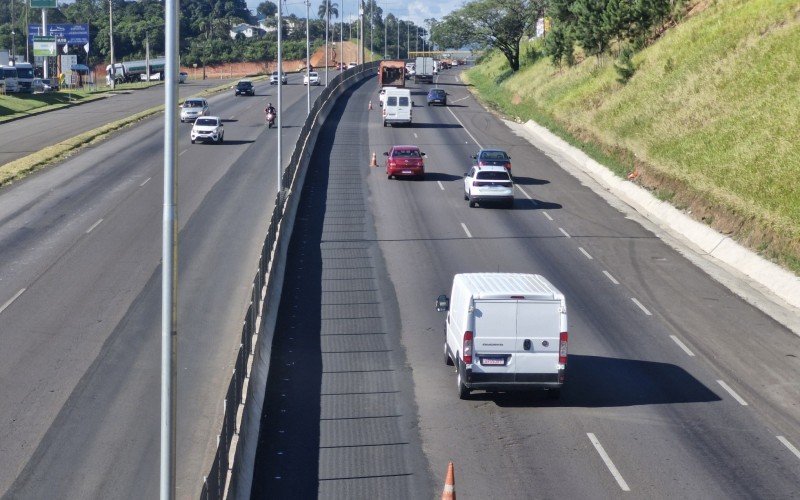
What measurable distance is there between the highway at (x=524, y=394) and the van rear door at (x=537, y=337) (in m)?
0.90

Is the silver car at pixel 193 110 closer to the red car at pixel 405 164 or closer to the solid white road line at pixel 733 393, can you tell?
the red car at pixel 405 164

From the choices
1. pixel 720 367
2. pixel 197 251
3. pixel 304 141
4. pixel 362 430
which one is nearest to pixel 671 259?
pixel 720 367

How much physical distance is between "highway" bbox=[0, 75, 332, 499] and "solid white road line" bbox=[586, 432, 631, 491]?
6.28 m

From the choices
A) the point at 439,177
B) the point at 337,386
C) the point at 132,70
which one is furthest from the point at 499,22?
the point at 337,386

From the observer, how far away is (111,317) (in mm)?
24594

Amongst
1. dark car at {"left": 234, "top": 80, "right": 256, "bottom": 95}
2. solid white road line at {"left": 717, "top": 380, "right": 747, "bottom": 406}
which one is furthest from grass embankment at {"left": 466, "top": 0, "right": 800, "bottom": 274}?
dark car at {"left": 234, "top": 80, "right": 256, "bottom": 95}

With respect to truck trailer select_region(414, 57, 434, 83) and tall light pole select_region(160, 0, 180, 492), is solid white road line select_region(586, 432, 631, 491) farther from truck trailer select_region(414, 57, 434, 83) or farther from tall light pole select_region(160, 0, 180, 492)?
truck trailer select_region(414, 57, 434, 83)

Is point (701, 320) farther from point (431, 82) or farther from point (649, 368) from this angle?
point (431, 82)

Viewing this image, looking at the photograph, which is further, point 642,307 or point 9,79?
point 9,79

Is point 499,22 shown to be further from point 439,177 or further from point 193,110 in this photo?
point 439,177

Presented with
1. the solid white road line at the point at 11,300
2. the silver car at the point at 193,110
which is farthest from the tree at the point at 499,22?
the solid white road line at the point at 11,300

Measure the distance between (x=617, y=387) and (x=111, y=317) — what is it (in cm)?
1195

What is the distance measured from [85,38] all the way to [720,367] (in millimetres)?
109633

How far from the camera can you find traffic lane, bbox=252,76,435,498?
51.7 ft
